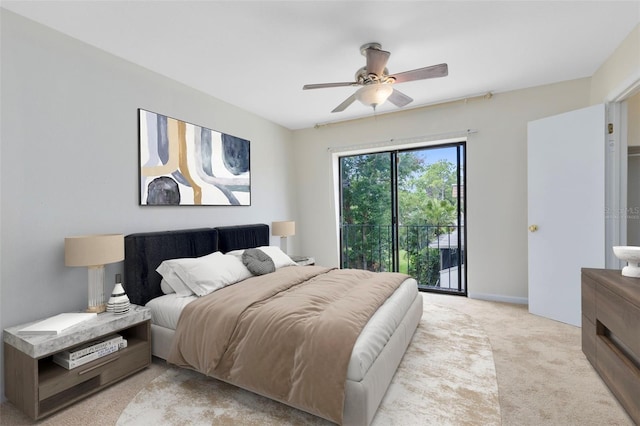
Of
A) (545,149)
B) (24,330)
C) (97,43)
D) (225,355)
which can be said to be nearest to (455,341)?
(225,355)

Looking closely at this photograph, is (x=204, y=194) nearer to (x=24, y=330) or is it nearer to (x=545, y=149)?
(x=24, y=330)

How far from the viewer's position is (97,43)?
2393 millimetres

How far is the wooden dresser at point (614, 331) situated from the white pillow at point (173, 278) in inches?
117

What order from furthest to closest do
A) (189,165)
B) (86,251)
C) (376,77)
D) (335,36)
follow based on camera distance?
1. (189,165)
2. (376,77)
3. (335,36)
4. (86,251)

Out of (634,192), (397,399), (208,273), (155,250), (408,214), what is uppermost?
(634,192)

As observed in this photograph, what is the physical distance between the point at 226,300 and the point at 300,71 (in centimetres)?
225

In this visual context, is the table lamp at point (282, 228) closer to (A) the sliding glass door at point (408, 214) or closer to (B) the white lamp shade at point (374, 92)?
(A) the sliding glass door at point (408, 214)

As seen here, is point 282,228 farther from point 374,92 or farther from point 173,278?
point 374,92

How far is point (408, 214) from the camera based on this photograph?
446cm

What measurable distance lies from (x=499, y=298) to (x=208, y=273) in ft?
11.6

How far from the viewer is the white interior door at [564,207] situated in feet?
9.27

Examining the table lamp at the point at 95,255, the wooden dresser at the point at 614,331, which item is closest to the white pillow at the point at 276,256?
the table lamp at the point at 95,255

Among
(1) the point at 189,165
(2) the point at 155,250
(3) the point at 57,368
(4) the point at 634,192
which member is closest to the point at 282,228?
(1) the point at 189,165

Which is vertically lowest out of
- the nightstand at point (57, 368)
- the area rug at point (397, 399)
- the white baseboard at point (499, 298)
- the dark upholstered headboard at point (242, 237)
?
the area rug at point (397, 399)
